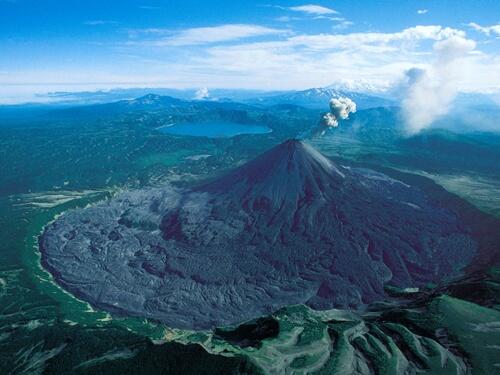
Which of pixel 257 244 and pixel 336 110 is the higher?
pixel 336 110

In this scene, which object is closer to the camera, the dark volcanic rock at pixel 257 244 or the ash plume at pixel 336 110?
the dark volcanic rock at pixel 257 244

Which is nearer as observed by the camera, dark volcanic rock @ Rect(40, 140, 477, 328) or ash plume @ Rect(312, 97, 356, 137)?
dark volcanic rock @ Rect(40, 140, 477, 328)

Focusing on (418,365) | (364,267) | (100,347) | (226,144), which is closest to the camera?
(418,365)

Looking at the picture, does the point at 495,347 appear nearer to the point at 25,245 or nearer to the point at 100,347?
the point at 100,347

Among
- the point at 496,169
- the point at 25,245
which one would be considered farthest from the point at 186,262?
the point at 496,169

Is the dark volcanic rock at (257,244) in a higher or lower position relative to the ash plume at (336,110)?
lower

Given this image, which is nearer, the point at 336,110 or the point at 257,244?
the point at 257,244

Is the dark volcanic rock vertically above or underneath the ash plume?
underneath

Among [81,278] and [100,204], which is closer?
[81,278]
